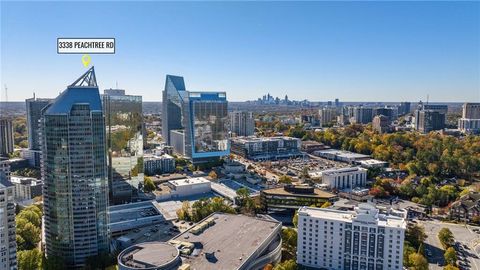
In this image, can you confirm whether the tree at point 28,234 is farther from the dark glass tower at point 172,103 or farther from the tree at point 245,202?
Answer: the dark glass tower at point 172,103

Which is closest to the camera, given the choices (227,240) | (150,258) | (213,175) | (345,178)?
(150,258)

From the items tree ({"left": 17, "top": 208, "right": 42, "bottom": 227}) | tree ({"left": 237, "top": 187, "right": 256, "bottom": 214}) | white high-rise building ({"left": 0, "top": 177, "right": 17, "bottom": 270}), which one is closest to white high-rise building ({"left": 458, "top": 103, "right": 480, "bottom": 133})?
tree ({"left": 237, "top": 187, "right": 256, "bottom": 214})

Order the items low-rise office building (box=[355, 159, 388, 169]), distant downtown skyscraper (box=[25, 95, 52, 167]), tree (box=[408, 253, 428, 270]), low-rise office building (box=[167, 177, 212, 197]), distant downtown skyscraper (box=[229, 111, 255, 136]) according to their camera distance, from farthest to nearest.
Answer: distant downtown skyscraper (box=[229, 111, 255, 136]) → distant downtown skyscraper (box=[25, 95, 52, 167]) → low-rise office building (box=[355, 159, 388, 169]) → low-rise office building (box=[167, 177, 212, 197]) → tree (box=[408, 253, 428, 270])

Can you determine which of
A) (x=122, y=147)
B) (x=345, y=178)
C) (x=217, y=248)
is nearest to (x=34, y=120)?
(x=122, y=147)

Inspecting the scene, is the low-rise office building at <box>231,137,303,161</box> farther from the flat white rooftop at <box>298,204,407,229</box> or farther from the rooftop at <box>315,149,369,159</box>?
the flat white rooftop at <box>298,204,407,229</box>

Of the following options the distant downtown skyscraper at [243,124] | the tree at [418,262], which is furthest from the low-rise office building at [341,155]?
the tree at [418,262]

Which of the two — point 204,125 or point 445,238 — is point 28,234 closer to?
point 204,125

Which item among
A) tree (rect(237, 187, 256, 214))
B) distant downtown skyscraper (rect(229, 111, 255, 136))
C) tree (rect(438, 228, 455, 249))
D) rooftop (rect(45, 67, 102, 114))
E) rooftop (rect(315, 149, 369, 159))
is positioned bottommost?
tree (rect(438, 228, 455, 249))
